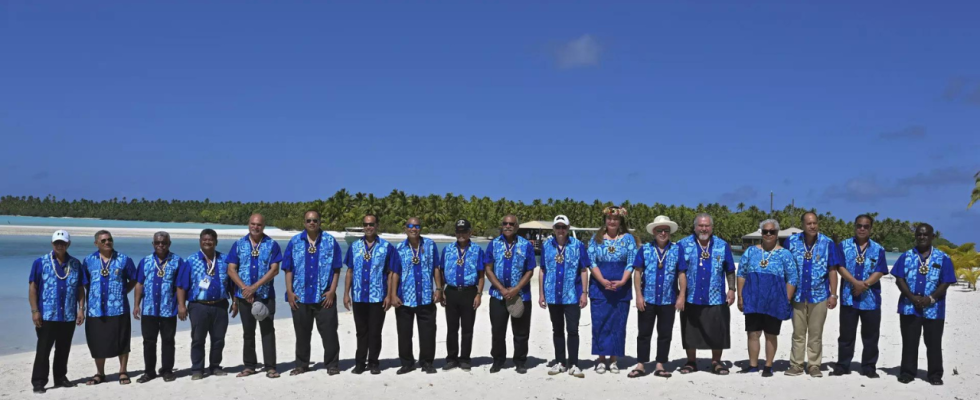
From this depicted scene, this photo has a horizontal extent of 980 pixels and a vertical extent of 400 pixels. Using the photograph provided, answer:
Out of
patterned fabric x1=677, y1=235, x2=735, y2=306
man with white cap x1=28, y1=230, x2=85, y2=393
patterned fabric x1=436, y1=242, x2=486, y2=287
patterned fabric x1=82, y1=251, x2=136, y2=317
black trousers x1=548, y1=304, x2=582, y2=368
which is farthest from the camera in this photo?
patterned fabric x1=436, y1=242, x2=486, y2=287

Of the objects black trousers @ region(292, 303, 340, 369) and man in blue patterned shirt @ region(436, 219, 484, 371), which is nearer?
black trousers @ region(292, 303, 340, 369)

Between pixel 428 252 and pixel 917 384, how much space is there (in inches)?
184

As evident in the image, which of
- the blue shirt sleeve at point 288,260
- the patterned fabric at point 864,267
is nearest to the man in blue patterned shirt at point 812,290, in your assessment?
the patterned fabric at point 864,267

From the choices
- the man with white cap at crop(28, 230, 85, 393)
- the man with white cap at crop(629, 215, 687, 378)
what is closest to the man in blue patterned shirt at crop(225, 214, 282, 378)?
the man with white cap at crop(28, 230, 85, 393)

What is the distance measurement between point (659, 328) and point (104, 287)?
5049 millimetres

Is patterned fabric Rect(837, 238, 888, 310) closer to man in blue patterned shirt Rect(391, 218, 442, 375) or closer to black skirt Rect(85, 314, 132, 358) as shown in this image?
man in blue patterned shirt Rect(391, 218, 442, 375)

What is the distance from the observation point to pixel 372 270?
7.00 meters

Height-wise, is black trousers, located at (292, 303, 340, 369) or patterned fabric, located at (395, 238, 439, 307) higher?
patterned fabric, located at (395, 238, 439, 307)

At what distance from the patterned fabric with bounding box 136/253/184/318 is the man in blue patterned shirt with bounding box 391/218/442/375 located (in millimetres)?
1989

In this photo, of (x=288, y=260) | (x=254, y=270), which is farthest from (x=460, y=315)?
(x=254, y=270)

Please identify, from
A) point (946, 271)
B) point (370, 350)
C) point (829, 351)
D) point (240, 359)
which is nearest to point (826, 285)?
point (946, 271)

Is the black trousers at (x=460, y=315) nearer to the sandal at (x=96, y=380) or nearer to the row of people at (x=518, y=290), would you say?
the row of people at (x=518, y=290)

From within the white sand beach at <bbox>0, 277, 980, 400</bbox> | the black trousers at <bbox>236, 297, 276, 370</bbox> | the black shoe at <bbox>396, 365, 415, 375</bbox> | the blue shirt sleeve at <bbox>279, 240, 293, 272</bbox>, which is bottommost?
the white sand beach at <bbox>0, 277, 980, 400</bbox>

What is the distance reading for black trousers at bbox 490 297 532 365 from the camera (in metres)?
7.14
